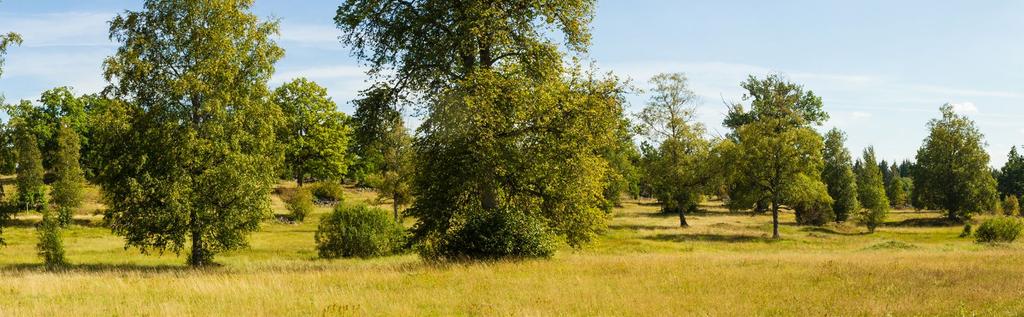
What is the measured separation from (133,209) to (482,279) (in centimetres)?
1492

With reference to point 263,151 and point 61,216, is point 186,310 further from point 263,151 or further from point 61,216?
point 61,216

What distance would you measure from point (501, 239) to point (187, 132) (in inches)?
478

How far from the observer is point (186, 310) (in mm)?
13062

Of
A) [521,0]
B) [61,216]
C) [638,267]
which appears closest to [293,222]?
[61,216]

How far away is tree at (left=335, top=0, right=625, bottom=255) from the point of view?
70.8ft

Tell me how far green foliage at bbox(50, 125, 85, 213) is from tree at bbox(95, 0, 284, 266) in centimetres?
3128

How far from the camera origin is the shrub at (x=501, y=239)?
20859 mm

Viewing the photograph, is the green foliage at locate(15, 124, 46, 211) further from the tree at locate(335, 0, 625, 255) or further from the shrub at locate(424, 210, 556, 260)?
the shrub at locate(424, 210, 556, 260)

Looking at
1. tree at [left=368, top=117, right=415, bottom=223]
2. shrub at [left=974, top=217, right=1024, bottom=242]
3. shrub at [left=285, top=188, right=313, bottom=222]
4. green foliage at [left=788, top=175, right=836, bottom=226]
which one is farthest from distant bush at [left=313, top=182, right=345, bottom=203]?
shrub at [left=974, top=217, right=1024, bottom=242]

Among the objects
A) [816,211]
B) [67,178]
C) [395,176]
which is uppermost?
[395,176]

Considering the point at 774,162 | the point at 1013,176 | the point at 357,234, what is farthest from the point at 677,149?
the point at 1013,176

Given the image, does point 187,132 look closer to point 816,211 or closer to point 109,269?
point 109,269

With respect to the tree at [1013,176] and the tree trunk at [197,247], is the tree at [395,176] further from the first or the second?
the tree at [1013,176]

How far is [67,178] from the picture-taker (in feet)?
182
